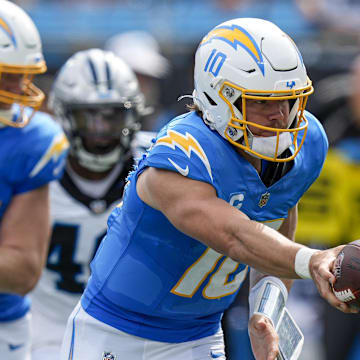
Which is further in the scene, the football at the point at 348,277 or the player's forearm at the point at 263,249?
the player's forearm at the point at 263,249

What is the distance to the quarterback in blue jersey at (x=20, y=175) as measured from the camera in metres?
3.62

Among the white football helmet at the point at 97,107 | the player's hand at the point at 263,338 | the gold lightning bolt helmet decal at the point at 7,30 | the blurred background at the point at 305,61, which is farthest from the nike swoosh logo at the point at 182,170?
the blurred background at the point at 305,61

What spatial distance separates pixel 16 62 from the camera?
3729mm

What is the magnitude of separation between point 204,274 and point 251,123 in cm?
54

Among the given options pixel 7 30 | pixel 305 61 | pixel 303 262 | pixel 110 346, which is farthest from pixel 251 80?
pixel 305 61

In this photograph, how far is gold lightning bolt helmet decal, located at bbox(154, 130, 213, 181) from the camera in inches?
106

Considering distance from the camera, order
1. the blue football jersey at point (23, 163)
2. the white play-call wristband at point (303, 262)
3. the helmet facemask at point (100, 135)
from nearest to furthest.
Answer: the white play-call wristband at point (303, 262)
the blue football jersey at point (23, 163)
the helmet facemask at point (100, 135)

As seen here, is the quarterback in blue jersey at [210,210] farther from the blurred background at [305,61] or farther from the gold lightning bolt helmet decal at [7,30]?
the blurred background at [305,61]

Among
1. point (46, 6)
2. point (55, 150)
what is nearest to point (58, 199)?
point (55, 150)

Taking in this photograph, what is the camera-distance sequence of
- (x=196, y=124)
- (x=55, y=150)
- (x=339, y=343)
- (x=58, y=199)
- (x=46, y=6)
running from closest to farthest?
(x=196, y=124), (x=55, y=150), (x=58, y=199), (x=339, y=343), (x=46, y=6)

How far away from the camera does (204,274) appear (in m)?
2.99

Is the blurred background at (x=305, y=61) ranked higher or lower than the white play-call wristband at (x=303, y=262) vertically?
lower

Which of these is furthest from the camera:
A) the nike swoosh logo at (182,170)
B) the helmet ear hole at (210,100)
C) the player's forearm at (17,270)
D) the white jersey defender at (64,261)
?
the white jersey defender at (64,261)

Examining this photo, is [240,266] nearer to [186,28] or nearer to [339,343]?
[339,343]
